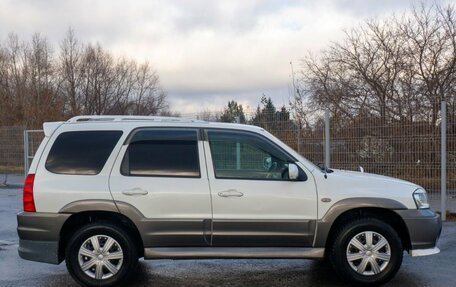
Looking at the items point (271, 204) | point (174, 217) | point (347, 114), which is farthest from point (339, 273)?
point (347, 114)

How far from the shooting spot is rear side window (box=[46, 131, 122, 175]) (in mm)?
5949

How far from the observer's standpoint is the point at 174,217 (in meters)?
5.84

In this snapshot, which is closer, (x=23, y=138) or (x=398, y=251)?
(x=398, y=251)

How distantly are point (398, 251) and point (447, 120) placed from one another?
584cm

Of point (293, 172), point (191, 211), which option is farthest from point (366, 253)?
point (191, 211)

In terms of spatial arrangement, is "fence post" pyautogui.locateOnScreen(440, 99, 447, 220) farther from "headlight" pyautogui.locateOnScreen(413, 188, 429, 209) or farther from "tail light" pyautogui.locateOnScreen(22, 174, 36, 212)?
"tail light" pyautogui.locateOnScreen(22, 174, 36, 212)

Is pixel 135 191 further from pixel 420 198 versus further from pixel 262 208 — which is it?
pixel 420 198

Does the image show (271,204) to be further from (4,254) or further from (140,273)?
(4,254)

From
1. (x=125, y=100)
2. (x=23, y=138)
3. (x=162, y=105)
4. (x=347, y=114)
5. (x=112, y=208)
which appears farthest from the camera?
(x=162, y=105)

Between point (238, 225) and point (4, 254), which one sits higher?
point (238, 225)

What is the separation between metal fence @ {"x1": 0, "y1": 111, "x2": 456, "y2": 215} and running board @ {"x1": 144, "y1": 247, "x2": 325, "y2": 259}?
6.04 m

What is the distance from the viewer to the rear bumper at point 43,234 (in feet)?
19.0

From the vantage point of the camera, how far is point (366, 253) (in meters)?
5.91

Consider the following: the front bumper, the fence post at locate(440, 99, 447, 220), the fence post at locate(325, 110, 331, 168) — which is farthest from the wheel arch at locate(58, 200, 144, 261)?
the fence post at locate(440, 99, 447, 220)
